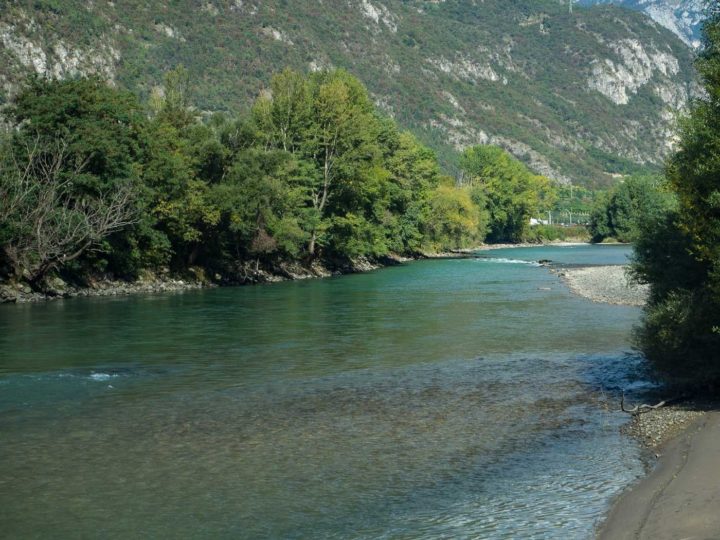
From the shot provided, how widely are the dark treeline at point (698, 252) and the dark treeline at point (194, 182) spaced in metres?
41.0

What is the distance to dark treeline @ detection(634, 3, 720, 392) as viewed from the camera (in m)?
20.8

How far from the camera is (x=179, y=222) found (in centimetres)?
6575

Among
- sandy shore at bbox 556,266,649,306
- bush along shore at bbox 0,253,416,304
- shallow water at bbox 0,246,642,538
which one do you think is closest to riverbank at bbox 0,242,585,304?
bush along shore at bbox 0,253,416,304

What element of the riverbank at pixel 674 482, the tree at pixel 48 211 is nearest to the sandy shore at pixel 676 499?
the riverbank at pixel 674 482

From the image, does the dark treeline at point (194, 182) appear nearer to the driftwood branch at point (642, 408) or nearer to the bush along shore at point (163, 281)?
the bush along shore at point (163, 281)

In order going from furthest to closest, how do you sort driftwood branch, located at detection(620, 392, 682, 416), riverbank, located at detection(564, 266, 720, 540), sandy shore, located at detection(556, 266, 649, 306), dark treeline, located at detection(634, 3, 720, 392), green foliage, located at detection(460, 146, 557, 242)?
green foliage, located at detection(460, 146, 557, 242), sandy shore, located at detection(556, 266, 649, 306), driftwood branch, located at detection(620, 392, 682, 416), dark treeline, located at detection(634, 3, 720, 392), riverbank, located at detection(564, 266, 720, 540)

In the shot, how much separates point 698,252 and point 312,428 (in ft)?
39.9

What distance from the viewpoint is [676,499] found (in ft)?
45.0

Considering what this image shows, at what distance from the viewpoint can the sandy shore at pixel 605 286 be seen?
5372cm

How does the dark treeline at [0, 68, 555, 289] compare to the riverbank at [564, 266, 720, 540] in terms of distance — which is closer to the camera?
the riverbank at [564, 266, 720, 540]

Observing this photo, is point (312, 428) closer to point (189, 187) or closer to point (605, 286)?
point (605, 286)

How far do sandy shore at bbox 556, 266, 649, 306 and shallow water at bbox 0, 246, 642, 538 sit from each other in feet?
36.9

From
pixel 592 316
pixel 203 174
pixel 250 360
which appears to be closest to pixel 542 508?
pixel 250 360

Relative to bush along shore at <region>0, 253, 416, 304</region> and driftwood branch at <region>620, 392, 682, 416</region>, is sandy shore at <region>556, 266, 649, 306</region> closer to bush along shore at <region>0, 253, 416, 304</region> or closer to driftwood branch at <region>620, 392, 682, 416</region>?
driftwood branch at <region>620, 392, 682, 416</region>
